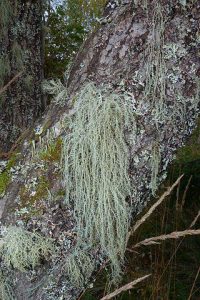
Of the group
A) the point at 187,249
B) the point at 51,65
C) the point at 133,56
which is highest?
the point at 51,65

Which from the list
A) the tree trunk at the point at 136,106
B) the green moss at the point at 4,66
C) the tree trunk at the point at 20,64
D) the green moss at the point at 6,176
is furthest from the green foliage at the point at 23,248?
the green moss at the point at 4,66

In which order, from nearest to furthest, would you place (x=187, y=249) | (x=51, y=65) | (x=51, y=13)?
1. (x=187, y=249)
2. (x=51, y=65)
3. (x=51, y=13)

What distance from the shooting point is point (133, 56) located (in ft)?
3.55

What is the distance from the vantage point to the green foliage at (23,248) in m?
1.05

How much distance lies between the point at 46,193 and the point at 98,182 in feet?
0.42

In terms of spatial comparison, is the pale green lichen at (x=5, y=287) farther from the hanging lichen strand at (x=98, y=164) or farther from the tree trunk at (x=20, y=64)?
the tree trunk at (x=20, y=64)

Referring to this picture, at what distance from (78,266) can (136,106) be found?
41 cm

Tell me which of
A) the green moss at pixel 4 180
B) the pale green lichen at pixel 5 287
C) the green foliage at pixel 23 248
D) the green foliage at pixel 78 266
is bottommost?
the pale green lichen at pixel 5 287

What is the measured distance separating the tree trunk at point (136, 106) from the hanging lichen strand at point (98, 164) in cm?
2

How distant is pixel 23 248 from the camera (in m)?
1.05

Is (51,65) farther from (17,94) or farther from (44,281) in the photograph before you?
(44,281)

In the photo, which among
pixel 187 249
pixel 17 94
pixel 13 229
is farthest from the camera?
pixel 187 249

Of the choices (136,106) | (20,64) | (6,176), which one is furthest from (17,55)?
(136,106)

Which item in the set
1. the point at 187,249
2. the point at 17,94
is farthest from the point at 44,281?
the point at 187,249
